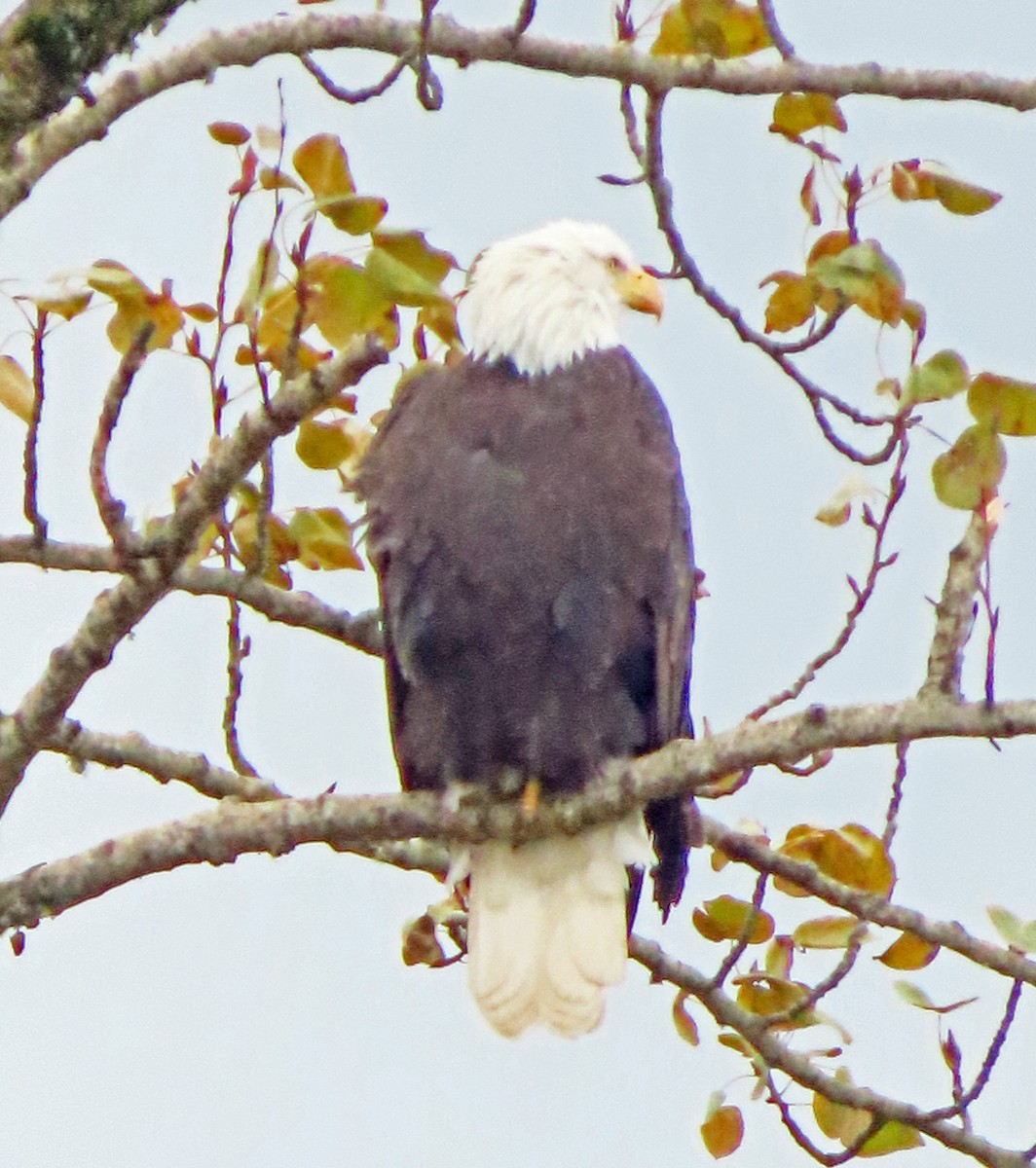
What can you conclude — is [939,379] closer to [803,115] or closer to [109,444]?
[803,115]

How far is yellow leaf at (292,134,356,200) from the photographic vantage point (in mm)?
2385

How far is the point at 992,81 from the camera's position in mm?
2961

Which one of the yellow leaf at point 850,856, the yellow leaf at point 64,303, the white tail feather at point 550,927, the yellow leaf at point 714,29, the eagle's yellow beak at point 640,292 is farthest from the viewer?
the eagle's yellow beak at point 640,292

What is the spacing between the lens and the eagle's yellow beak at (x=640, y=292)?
3801mm

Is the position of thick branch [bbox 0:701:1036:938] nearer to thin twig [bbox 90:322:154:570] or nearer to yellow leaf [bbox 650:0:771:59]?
thin twig [bbox 90:322:154:570]

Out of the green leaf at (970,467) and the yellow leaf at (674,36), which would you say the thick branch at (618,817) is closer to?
the green leaf at (970,467)

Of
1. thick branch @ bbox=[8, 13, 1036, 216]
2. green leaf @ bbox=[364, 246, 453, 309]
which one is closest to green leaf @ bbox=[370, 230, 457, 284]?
green leaf @ bbox=[364, 246, 453, 309]

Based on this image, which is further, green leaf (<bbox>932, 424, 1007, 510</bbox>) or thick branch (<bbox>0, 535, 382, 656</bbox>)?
thick branch (<bbox>0, 535, 382, 656</bbox>)

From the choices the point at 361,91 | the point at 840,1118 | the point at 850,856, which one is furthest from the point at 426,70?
→ the point at 840,1118

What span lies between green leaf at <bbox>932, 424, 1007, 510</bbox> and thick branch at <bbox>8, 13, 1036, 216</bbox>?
93cm

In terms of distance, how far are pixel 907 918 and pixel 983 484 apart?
100 cm

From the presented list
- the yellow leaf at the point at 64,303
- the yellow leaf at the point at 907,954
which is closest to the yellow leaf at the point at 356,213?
the yellow leaf at the point at 64,303

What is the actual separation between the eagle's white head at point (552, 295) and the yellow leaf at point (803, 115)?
31.5 inches

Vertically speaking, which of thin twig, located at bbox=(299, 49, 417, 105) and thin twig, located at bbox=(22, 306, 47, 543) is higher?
thin twig, located at bbox=(299, 49, 417, 105)
